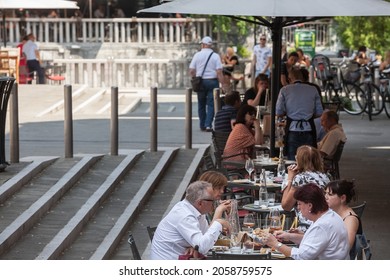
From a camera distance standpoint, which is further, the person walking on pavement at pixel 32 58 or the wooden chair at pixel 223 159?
the person walking on pavement at pixel 32 58

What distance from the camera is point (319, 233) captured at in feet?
28.6

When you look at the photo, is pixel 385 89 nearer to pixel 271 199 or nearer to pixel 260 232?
pixel 271 199

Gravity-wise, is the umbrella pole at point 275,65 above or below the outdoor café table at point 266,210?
above

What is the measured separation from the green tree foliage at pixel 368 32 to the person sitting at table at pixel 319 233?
30308mm

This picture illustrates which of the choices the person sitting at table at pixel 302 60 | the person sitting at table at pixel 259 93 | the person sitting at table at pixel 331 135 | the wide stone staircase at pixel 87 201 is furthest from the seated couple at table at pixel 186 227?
the person sitting at table at pixel 302 60

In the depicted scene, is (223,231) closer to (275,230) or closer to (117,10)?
(275,230)

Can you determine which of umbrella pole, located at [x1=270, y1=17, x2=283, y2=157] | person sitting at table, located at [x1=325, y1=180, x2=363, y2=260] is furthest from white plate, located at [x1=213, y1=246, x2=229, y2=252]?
umbrella pole, located at [x1=270, y1=17, x2=283, y2=157]

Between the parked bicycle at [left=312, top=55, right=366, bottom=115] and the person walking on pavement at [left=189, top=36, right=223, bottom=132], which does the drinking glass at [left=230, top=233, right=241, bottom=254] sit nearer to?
the person walking on pavement at [left=189, top=36, right=223, bottom=132]

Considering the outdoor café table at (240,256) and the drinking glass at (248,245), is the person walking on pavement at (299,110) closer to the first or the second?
the drinking glass at (248,245)

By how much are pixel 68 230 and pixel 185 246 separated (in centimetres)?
391

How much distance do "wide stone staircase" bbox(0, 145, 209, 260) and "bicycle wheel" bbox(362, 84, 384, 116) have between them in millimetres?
8950

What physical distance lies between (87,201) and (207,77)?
27.4 ft

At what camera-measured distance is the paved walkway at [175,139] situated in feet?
49.3

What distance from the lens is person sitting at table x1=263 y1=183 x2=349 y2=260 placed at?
342 inches
